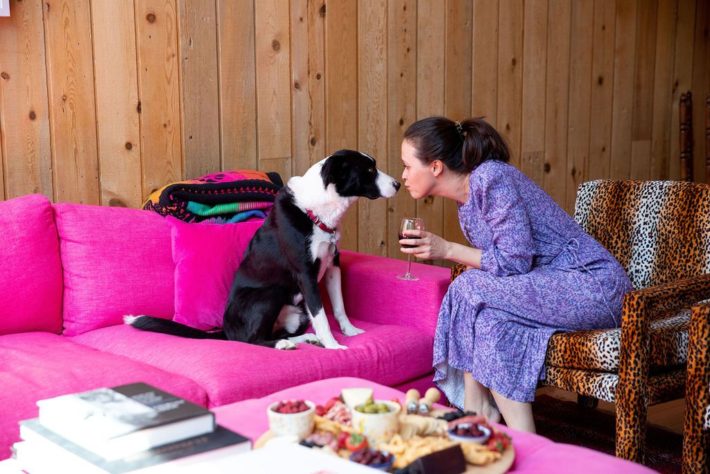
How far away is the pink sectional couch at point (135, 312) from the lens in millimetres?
2100

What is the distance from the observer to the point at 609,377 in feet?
7.34

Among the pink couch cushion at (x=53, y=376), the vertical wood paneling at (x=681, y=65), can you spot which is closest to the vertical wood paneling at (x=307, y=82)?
the pink couch cushion at (x=53, y=376)

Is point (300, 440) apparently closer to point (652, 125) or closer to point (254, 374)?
point (254, 374)

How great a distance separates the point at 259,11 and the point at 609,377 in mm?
1877

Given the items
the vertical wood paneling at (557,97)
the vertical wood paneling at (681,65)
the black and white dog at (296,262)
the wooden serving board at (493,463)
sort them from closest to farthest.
Answer: the wooden serving board at (493,463)
the black and white dog at (296,262)
the vertical wood paneling at (557,97)
the vertical wood paneling at (681,65)

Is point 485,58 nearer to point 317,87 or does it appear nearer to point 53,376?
point 317,87

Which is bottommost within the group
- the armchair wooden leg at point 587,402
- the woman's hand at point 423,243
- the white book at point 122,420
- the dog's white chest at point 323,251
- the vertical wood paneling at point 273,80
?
the armchair wooden leg at point 587,402

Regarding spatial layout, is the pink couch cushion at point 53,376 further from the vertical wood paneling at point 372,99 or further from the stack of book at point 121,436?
the vertical wood paneling at point 372,99

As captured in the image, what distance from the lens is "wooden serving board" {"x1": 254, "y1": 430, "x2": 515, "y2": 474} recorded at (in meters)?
1.35

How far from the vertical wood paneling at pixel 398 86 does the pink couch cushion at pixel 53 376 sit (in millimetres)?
1716

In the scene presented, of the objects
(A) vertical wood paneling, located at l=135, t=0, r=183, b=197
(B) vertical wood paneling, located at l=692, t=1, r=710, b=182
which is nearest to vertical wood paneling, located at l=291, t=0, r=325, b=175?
(A) vertical wood paneling, located at l=135, t=0, r=183, b=197

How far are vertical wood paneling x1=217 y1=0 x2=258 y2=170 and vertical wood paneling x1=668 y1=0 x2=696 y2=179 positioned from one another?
2989 millimetres

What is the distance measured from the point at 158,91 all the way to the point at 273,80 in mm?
486

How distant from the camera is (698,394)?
2094 mm
